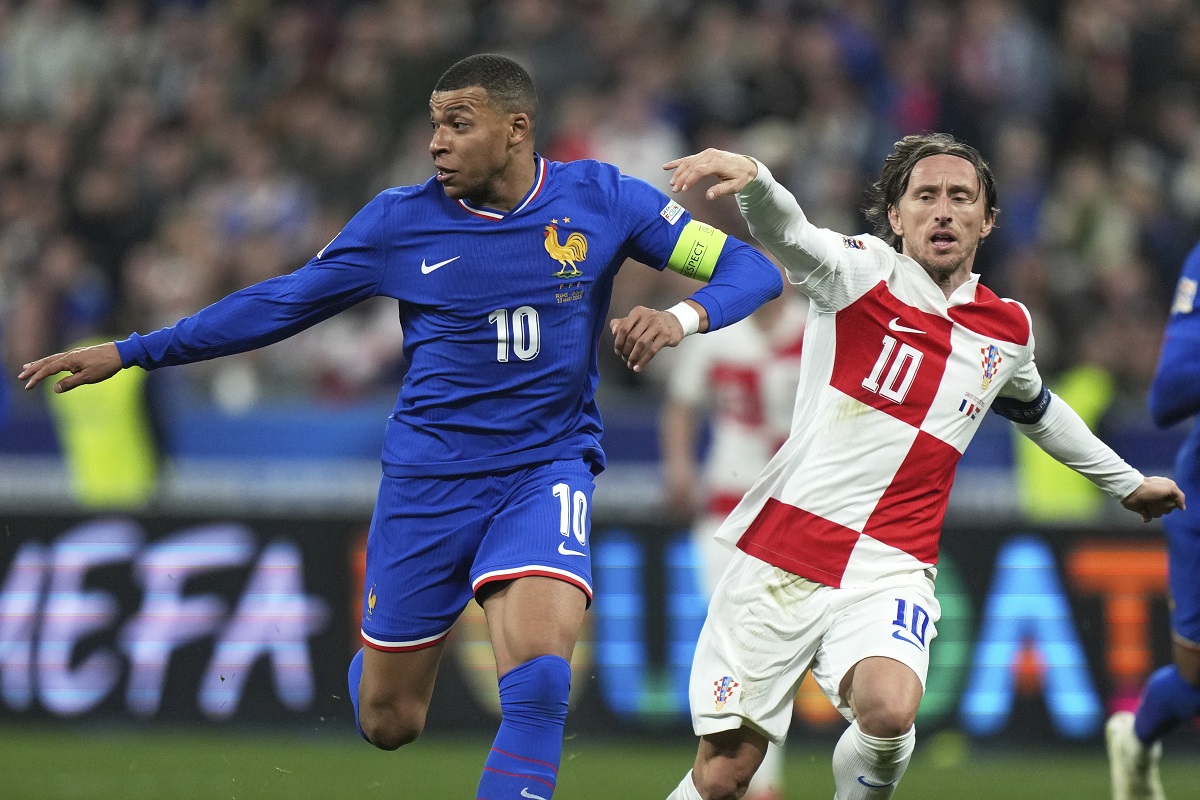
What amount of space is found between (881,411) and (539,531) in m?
1.16

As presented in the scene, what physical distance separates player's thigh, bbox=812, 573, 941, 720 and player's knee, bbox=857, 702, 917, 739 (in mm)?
58

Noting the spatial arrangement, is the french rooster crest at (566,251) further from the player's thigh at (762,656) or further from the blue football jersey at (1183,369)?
the blue football jersey at (1183,369)

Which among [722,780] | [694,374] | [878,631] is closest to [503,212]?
[878,631]

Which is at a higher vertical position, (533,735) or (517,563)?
(517,563)

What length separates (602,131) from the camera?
559 inches

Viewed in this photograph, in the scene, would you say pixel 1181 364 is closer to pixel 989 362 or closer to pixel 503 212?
pixel 989 362

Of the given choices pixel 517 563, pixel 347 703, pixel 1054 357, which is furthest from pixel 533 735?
pixel 1054 357

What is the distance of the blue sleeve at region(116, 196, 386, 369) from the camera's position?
5.78m

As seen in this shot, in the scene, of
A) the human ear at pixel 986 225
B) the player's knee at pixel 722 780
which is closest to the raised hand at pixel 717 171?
the human ear at pixel 986 225

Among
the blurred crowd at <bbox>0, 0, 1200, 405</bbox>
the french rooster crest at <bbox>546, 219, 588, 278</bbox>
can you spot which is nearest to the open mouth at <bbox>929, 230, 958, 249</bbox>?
the french rooster crest at <bbox>546, 219, 588, 278</bbox>

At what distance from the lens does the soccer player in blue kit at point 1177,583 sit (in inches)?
266

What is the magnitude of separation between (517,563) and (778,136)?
9.09m

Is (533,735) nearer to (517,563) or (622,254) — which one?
(517,563)

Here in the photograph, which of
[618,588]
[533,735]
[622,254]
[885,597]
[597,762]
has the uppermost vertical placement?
[622,254]
